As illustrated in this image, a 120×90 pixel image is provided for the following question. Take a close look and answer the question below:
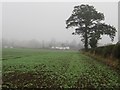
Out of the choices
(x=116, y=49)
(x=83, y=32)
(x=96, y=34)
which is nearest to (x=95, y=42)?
(x=96, y=34)

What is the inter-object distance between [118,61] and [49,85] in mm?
9031

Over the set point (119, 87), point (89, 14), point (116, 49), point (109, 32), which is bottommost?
point (119, 87)

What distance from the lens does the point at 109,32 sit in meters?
49.1

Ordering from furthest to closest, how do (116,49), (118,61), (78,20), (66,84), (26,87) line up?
(78,20)
(116,49)
(118,61)
(66,84)
(26,87)

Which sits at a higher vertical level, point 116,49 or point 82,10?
point 82,10

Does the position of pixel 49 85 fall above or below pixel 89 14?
below

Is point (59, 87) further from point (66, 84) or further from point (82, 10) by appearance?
point (82, 10)

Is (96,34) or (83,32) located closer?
(96,34)

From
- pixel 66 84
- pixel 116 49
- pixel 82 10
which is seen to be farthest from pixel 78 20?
pixel 66 84

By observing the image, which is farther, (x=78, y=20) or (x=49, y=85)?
(x=78, y=20)

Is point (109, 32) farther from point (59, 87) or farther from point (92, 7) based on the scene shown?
point (59, 87)

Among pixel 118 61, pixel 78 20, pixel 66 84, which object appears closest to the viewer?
pixel 66 84

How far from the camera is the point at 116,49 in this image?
18.2 m

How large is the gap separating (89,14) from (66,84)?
142 ft
